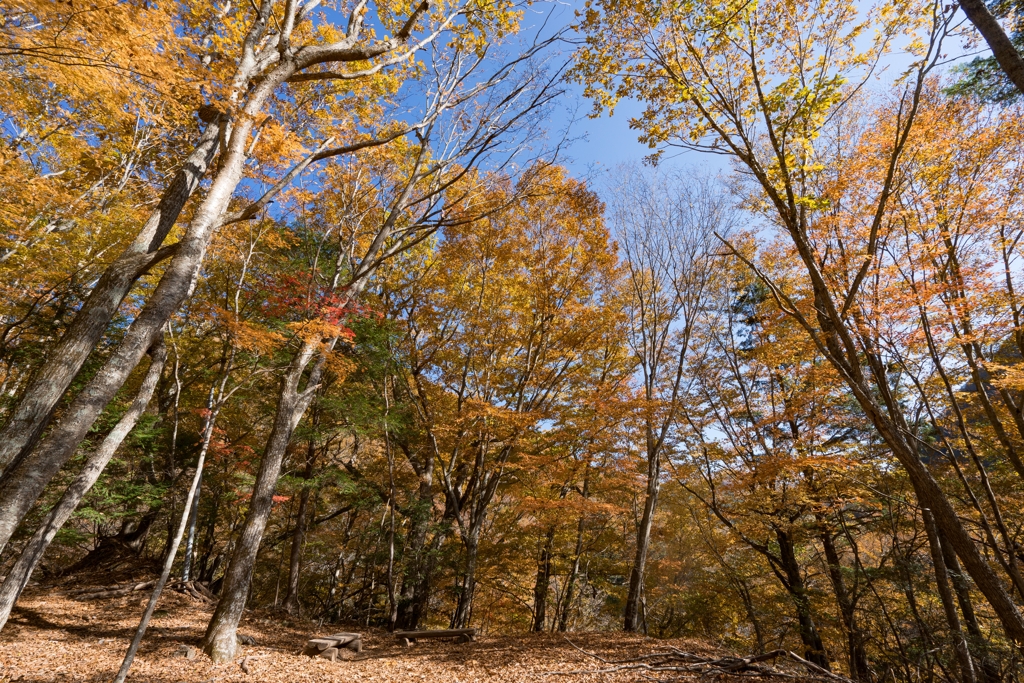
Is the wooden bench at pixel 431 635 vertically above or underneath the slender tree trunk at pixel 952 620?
underneath

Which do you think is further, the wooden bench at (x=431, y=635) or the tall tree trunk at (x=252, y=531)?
the wooden bench at (x=431, y=635)

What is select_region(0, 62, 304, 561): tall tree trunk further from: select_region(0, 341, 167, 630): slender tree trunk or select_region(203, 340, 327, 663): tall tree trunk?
select_region(203, 340, 327, 663): tall tree trunk

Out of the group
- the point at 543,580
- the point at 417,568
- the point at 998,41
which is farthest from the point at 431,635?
the point at 998,41

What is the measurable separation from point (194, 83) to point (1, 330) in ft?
30.6

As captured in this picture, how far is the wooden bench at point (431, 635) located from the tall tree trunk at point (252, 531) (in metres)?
2.94

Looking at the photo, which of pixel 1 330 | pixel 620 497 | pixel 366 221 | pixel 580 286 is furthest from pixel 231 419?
pixel 620 497

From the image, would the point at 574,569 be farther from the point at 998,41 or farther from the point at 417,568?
the point at 998,41

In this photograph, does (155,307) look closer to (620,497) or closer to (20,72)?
(20,72)

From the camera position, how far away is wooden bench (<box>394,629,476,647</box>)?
314 inches

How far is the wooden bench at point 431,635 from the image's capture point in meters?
7.96

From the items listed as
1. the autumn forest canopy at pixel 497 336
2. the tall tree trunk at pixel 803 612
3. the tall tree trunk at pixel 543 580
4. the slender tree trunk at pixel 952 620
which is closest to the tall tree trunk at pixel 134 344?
the autumn forest canopy at pixel 497 336

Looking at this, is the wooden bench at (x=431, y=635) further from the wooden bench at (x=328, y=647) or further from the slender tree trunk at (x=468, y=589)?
the wooden bench at (x=328, y=647)

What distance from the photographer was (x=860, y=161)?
761 centimetres

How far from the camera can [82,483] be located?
6094 millimetres
